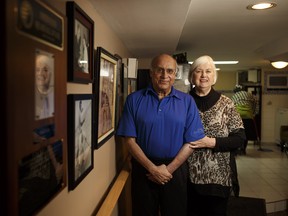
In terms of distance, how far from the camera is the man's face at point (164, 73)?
1694 millimetres

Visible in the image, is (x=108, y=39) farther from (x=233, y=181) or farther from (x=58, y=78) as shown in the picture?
(x=233, y=181)

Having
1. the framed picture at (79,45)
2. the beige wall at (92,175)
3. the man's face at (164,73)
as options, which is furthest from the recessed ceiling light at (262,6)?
the framed picture at (79,45)

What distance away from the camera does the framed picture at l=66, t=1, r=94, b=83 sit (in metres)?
0.99

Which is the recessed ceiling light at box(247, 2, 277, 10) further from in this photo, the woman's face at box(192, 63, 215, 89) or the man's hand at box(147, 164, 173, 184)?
the man's hand at box(147, 164, 173, 184)

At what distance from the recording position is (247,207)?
3.22m

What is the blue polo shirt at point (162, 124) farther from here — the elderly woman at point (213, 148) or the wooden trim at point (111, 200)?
the wooden trim at point (111, 200)

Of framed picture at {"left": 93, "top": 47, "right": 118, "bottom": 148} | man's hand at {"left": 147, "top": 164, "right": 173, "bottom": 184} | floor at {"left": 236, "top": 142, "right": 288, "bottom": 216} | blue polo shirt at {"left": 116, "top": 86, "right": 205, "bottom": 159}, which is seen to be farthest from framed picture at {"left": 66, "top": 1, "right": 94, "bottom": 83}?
floor at {"left": 236, "top": 142, "right": 288, "bottom": 216}

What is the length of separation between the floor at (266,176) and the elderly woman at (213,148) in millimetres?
1910

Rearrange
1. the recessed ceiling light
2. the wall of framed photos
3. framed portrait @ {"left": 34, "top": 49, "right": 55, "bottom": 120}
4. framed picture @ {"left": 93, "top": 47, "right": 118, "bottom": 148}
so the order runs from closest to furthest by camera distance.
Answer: the wall of framed photos → framed portrait @ {"left": 34, "top": 49, "right": 55, "bottom": 120} → framed picture @ {"left": 93, "top": 47, "right": 118, "bottom": 148} → the recessed ceiling light

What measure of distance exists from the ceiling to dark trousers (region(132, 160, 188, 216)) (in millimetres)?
877

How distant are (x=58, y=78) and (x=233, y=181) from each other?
1331 mm

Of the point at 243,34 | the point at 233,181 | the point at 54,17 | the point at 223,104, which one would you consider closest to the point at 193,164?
the point at 233,181

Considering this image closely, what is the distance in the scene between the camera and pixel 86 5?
1271mm

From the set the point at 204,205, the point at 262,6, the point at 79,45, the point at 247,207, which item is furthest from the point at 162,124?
the point at 247,207
